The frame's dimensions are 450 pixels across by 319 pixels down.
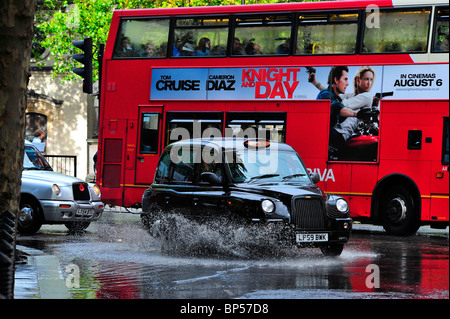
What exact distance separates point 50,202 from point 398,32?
24.7 feet

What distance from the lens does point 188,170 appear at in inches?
546

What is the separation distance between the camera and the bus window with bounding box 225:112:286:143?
1897cm

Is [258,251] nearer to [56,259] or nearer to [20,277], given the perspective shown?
[56,259]

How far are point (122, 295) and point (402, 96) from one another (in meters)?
10.2

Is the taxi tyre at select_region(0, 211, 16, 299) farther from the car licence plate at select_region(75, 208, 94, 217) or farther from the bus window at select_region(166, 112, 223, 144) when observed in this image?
the bus window at select_region(166, 112, 223, 144)

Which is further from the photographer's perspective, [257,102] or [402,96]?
[257,102]

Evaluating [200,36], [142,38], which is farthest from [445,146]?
[142,38]

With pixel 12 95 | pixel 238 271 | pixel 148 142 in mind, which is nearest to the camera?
pixel 12 95

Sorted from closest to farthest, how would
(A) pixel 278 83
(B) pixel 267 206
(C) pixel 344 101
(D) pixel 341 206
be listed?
(B) pixel 267 206, (D) pixel 341 206, (C) pixel 344 101, (A) pixel 278 83

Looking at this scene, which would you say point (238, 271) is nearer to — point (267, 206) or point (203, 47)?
point (267, 206)

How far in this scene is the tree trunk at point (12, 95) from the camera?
20.5 ft

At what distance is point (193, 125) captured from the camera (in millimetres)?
19844

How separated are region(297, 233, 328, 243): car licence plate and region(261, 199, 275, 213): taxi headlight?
1.69ft

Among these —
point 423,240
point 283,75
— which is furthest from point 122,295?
point 283,75
